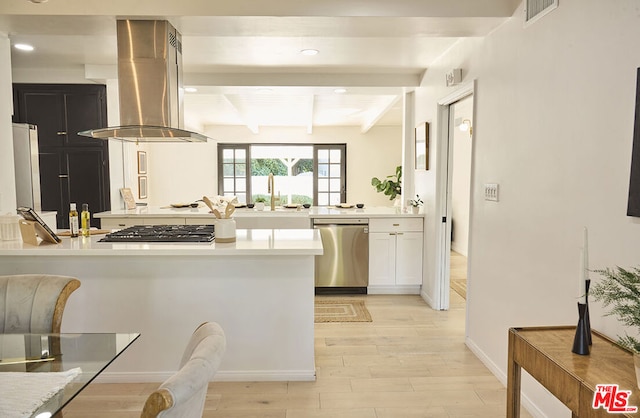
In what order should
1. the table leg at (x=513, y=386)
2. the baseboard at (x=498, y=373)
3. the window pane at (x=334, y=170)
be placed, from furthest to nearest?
the window pane at (x=334, y=170) → the baseboard at (x=498, y=373) → the table leg at (x=513, y=386)

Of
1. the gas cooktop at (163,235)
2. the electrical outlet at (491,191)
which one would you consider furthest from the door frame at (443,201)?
the gas cooktop at (163,235)

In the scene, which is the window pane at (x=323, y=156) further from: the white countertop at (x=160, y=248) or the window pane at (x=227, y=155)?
the white countertop at (x=160, y=248)

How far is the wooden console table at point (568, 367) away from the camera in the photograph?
1.27 meters

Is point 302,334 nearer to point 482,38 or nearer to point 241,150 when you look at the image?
point 482,38

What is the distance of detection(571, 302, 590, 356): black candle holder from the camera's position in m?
1.48

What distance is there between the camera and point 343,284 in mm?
4684

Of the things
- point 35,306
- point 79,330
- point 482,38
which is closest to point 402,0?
point 482,38

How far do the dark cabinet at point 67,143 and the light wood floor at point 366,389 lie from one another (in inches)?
108

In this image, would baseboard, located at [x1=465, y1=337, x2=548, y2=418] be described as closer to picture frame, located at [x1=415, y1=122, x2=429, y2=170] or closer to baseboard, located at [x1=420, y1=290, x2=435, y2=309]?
baseboard, located at [x1=420, y1=290, x2=435, y2=309]

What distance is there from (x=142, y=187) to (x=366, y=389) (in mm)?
6804

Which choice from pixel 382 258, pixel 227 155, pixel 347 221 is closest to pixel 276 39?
pixel 347 221

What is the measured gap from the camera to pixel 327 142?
31.5 feet

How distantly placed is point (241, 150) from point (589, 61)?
8395mm

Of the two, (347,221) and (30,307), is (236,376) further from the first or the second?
(347,221)
